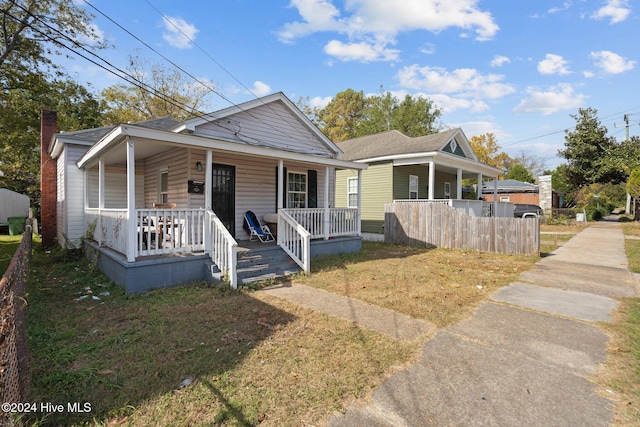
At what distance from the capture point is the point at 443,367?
311cm

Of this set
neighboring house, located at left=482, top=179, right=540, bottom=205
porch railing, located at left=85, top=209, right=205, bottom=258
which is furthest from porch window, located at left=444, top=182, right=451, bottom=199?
porch railing, located at left=85, top=209, right=205, bottom=258

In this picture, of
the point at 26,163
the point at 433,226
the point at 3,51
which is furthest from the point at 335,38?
the point at 26,163

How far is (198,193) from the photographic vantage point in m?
8.07

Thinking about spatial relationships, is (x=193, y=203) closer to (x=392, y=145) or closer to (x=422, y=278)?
(x=422, y=278)

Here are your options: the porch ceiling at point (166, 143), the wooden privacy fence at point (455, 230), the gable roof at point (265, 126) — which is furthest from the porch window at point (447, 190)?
the porch ceiling at point (166, 143)

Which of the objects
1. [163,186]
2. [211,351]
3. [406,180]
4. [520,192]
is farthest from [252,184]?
[520,192]

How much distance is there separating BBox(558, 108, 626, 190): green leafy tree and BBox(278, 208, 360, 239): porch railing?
2537 cm

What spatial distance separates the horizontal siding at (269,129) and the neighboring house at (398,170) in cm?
313

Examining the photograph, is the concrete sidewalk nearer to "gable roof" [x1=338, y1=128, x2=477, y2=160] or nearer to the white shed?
"gable roof" [x1=338, y1=128, x2=477, y2=160]

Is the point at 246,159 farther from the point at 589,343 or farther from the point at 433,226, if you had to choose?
the point at 589,343

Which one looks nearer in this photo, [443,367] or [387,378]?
[387,378]

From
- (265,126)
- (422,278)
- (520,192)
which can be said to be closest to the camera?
(422,278)

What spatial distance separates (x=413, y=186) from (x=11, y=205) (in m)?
25.6

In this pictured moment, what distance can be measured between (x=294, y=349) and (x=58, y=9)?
801 inches
